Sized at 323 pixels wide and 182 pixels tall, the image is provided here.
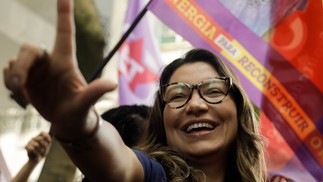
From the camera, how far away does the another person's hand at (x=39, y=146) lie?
263 cm

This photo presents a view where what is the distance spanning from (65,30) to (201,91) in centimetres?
86

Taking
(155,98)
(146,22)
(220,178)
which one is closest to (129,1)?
(146,22)

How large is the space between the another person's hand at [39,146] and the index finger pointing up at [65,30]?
1.57m

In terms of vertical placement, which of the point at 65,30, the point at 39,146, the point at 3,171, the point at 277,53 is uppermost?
the point at 277,53

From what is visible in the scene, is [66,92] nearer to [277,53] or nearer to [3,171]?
[3,171]

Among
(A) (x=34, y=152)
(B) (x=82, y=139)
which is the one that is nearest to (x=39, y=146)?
(A) (x=34, y=152)

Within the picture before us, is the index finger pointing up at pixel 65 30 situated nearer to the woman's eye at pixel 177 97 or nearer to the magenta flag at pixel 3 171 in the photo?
the woman's eye at pixel 177 97

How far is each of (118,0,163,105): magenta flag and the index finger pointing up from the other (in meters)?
3.29

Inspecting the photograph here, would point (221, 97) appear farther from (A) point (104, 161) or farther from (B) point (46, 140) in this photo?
(B) point (46, 140)

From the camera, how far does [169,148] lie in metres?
1.85

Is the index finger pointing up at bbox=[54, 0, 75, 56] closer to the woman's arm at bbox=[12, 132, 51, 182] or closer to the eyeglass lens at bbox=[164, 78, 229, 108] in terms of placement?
the eyeglass lens at bbox=[164, 78, 229, 108]

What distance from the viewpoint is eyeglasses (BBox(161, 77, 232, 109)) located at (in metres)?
1.88

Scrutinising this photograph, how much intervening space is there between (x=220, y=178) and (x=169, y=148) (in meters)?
0.23

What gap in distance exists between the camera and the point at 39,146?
2.67m
